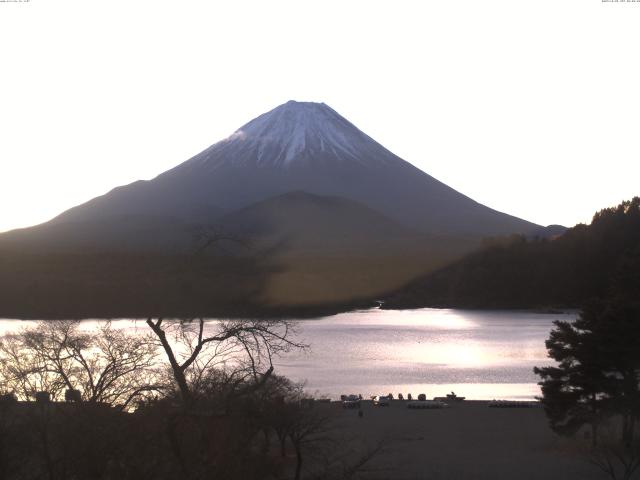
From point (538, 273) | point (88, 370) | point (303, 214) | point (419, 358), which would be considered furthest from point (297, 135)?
point (88, 370)

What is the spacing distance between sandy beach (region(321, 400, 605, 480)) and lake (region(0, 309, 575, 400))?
2.16m

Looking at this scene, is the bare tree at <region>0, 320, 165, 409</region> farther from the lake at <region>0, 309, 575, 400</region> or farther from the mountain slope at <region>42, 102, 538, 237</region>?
the mountain slope at <region>42, 102, 538, 237</region>

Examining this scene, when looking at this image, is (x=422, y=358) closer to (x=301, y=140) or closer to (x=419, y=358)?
(x=419, y=358)

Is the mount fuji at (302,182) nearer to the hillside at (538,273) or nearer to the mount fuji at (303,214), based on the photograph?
the mount fuji at (303,214)

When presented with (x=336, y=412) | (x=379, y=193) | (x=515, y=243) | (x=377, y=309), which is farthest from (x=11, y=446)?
(x=379, y=193)

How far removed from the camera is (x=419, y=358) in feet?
84.9

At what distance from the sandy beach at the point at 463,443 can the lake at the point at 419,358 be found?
2.16m

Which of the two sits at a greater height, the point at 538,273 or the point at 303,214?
the point at 303,214

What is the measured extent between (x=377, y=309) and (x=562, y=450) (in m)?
45.5

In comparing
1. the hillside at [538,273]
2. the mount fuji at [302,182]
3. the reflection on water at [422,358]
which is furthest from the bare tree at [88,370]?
the mount fuji at [302,182]

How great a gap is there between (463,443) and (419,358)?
14.4 m

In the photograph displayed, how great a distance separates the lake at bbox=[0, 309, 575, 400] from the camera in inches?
737

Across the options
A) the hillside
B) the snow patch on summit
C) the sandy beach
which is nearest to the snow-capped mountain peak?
A: the snow patch on summit

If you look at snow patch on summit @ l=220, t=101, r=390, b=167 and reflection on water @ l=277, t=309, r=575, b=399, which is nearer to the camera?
reflection on water @ l=277, t=309, r=575, b=399
